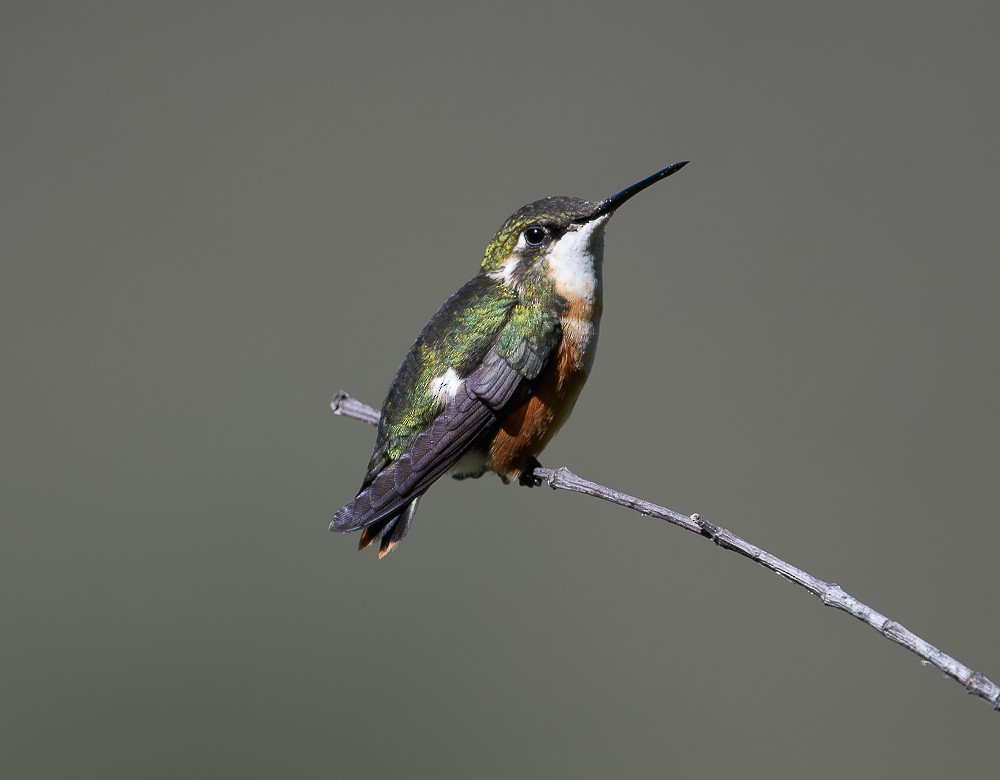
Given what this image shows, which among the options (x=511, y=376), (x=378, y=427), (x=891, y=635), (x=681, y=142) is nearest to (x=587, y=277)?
(x=511, y=376)

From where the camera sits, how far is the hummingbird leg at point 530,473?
7.81ft

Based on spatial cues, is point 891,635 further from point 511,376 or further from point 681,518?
point 511,376

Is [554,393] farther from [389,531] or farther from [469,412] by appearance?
[389,531]

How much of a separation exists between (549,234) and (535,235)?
4 centimetres

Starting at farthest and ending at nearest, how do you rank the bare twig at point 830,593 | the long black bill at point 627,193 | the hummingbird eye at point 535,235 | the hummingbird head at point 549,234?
1. the hummingbird eye at point 535,235
2. the hummingbird head at point 549,234
3. the long black bill at point 627,193
4. the bare twig at point 830,593

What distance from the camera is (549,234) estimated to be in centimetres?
234

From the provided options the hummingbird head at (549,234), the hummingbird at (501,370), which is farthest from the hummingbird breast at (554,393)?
the hummingbird head at (549,234)

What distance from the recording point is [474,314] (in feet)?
7.63

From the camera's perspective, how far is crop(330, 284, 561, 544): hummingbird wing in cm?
219

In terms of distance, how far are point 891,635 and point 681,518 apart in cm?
38

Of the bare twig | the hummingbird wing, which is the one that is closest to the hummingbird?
the hummingbird wing

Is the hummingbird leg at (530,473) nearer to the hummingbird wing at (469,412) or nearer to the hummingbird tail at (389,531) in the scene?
the hummingbird wing at (469,412)

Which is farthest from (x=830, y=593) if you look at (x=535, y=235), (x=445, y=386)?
(x=535, y=235)

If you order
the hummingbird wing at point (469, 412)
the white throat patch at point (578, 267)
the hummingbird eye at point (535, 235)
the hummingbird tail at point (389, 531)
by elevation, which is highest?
the hummingbird eye at point (535, 235)
